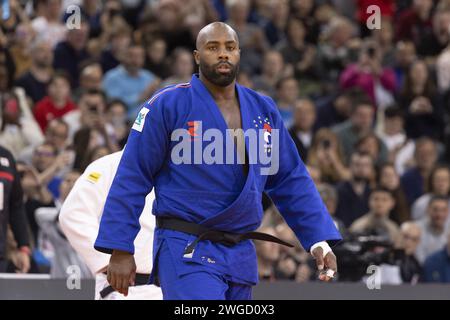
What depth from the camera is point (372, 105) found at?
1299 cm

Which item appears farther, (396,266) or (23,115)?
(23,115)

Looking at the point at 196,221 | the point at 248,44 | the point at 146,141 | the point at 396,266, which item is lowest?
the point at 396,266

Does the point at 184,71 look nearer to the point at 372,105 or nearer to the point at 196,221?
the point at 372,105

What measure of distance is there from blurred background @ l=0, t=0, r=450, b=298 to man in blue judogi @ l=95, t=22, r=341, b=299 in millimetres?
3308

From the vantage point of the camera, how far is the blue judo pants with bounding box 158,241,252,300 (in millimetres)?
5762

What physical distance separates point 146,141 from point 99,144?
553 cm

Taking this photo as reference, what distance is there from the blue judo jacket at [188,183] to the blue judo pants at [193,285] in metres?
0.03

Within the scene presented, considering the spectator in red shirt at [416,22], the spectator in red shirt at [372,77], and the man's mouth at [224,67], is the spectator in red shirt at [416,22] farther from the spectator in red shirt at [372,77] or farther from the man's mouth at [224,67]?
the man's mouth at [224,67]

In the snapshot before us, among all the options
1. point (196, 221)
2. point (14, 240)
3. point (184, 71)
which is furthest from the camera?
point (184, 71)

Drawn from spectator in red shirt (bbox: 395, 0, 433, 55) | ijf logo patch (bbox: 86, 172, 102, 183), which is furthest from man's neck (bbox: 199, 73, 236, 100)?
spectator in red shirt (bbox: 395, 0, 433, 55)

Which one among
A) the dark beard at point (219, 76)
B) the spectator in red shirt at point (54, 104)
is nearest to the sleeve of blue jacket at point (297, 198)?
the dark beard at point (219, 76)

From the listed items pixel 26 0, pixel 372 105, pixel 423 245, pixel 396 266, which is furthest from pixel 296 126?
pixel 26 0

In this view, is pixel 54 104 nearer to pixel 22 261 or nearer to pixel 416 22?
pixel 22 261

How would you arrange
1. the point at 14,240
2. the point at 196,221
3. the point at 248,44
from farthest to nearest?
1. the point at 248,44
2. the point at 14,240
3. the point at 196,221
